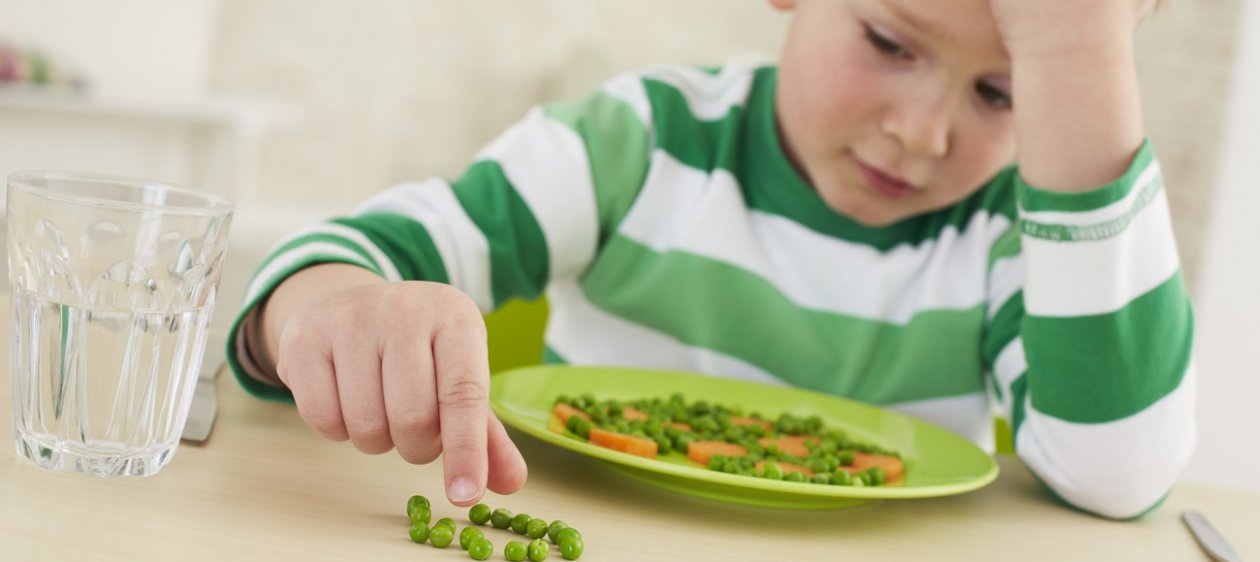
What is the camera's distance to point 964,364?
45.3 inches

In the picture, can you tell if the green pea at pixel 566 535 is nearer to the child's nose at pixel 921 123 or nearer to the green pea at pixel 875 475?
the green pea at pixel 875 475

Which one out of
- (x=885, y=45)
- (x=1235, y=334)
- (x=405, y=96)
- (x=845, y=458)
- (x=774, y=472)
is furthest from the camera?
(x=405, y=96)

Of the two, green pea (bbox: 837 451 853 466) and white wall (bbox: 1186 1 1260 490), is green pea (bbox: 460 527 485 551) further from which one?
white wall (bbox: 1186 1 1260 490)

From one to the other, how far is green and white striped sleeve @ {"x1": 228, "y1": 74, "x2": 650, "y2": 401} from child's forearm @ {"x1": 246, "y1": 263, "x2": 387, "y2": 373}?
0.09 feet

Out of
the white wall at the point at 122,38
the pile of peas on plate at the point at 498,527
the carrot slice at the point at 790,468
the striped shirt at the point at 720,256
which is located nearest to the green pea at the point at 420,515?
the pile of peas on plate at the point at 498,527

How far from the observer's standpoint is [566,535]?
1.76 feet

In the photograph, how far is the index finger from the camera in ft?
1.79

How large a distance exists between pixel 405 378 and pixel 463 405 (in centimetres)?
4

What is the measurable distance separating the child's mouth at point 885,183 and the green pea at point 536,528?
22.9 inches

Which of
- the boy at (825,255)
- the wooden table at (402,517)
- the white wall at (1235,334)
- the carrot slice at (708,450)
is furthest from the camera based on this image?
the white wall at (1235,334)

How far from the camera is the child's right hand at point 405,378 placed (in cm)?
56

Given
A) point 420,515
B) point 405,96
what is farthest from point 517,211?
point 405,96

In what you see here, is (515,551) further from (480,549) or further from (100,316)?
(100,316)

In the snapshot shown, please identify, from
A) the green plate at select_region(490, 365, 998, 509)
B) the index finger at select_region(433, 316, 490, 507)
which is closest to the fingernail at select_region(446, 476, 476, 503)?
the index finger at select_region(433, 316, 490, 507)
